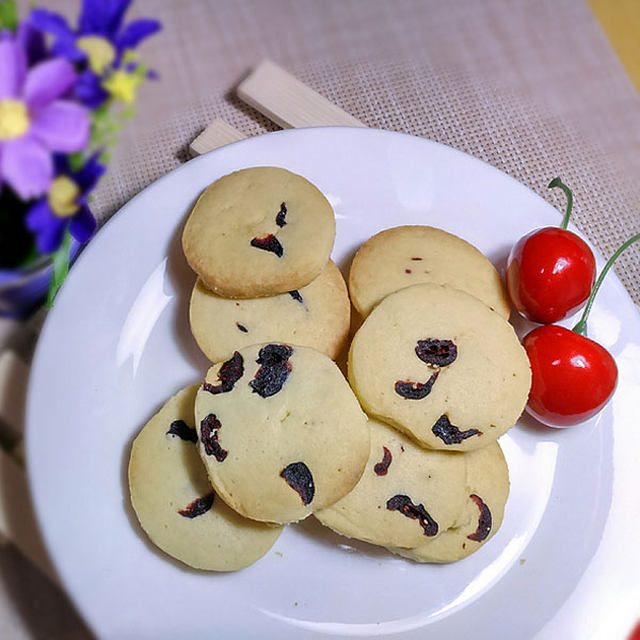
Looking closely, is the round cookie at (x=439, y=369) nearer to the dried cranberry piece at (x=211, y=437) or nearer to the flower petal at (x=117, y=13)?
the dried cranberry piece at (x=211, y=437)

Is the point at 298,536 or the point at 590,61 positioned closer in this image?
the point at 298,536

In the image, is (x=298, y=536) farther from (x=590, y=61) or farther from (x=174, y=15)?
(x=590, y=61)

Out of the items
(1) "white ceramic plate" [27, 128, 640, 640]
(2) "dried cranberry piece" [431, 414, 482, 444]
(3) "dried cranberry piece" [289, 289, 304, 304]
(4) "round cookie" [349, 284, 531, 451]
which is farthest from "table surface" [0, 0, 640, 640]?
(2) "dried cranberry piece" [431, 414, 482, 444]

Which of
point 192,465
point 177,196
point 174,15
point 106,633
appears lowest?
point 106,633

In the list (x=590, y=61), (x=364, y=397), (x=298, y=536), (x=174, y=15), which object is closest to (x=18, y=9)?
(x=174, y=15)

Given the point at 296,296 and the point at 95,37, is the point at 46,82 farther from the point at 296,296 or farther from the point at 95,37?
the point at 296,296

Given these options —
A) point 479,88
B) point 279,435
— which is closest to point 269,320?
point 279,435

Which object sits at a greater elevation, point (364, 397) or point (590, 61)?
point (590, 61)
